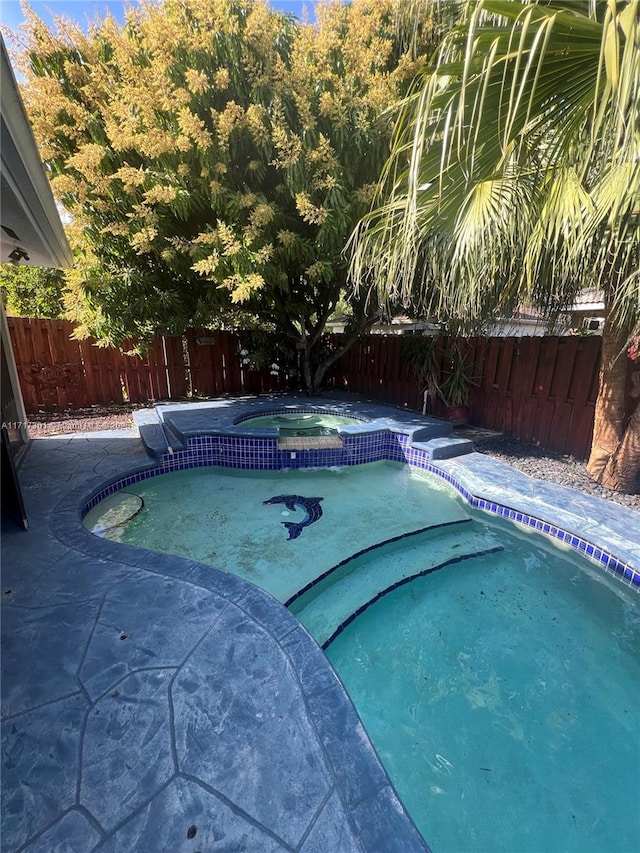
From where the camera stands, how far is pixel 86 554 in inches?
114

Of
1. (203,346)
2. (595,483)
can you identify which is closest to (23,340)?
(203,346)

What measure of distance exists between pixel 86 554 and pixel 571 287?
5.51m

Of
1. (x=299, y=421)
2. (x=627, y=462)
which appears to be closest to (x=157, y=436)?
(x=299, y=421)

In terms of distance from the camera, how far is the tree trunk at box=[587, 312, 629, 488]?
434cm

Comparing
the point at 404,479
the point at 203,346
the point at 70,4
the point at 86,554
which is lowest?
the point at 404,479

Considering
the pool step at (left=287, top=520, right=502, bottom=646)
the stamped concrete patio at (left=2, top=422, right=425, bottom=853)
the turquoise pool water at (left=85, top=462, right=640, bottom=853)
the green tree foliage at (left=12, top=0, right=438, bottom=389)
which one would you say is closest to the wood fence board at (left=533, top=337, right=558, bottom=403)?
the turquoise pool water at (left=85, top=462, right=640, bottom=853)

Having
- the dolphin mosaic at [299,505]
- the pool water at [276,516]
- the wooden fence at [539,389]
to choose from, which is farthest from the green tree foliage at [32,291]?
the wooden fence at [539,389]

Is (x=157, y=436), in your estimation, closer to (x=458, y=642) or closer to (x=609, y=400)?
(x=458, y=642)

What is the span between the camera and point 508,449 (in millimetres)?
5953

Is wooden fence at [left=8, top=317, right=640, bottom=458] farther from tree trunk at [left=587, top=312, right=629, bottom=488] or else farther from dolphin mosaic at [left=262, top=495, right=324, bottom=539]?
dolphin mosaic at [left=262, top=495, right=324, bottom=539]

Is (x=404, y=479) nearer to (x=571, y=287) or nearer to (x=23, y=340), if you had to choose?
(x=571, y=287)

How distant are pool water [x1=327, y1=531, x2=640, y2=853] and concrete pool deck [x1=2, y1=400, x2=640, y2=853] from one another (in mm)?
596

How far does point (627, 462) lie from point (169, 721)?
5.11m

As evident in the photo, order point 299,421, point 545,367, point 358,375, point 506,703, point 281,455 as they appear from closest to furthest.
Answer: point 506,703 < point 281,455 < point 545,367 < point 299,421 < point 358,375
